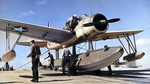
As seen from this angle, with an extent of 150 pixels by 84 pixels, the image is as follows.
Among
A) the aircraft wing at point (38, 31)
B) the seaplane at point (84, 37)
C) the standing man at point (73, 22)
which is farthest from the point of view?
the standing man at point (73, 22)

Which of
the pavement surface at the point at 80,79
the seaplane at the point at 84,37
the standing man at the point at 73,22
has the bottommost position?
the pavement surface at the point at 80,79

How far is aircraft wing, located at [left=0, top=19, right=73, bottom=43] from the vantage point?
9.80 m

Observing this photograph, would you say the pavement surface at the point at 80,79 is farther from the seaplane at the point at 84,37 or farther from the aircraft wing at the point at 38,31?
the aircraft wing at the point at 38,31

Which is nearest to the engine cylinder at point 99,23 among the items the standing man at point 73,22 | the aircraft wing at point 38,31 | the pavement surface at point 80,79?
the standing man at point 73,22

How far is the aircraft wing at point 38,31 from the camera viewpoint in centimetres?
980

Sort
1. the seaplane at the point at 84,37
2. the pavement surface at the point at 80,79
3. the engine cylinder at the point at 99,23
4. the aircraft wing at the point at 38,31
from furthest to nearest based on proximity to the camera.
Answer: the aircraft wing at the point at 38,31 → the engine cylinder at the point at 99,23 → the seaplane at the point at 84,37 → the pavement surface at the point at 80,79

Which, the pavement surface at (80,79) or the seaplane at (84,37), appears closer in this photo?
the pavement surface at (80,79)

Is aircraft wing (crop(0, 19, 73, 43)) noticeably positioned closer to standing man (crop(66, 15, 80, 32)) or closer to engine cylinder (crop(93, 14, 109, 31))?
standing man (crop(66, 15, 80, 32))

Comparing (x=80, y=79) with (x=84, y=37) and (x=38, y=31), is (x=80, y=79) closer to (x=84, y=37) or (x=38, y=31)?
(x=84, y=37)

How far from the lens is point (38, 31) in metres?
11.4

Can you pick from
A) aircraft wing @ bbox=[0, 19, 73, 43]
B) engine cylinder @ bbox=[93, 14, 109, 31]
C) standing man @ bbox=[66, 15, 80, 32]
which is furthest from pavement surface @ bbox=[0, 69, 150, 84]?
standing man @ bbox=[66, 15, 80, 32]

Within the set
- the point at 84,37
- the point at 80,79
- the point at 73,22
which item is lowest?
the point at 80,79

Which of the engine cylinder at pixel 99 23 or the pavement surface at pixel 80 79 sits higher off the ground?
the engine cylinder at pixel 99 23

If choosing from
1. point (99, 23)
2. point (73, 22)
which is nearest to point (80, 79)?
point (99, 23)
